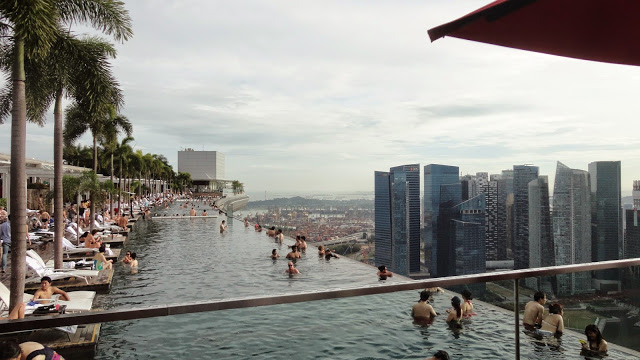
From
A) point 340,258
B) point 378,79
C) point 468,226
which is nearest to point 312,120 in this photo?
point 468,226

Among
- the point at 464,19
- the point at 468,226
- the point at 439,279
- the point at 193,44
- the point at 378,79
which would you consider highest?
the point at 378,79

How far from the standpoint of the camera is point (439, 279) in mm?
2336

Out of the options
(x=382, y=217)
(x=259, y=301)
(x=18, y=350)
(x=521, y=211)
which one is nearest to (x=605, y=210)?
(x=521, y=211)

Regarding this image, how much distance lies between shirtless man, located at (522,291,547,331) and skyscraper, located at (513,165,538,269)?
24.9m

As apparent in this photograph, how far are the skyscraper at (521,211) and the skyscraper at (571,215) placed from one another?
82.9 inches

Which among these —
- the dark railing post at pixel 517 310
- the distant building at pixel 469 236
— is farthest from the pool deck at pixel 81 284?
the distant building at pixel 469 236

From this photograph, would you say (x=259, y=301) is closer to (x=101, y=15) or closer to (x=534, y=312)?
(x=534, y=312)

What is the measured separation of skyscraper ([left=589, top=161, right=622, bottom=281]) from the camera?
16750 millimetres

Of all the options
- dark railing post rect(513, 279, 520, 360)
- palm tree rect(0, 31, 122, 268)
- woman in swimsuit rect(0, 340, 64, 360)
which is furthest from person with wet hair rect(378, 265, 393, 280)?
woman in swimsuit rect(0, 340, 64, 360)

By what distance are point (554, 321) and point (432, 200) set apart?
4318 cm

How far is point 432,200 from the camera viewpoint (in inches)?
1829

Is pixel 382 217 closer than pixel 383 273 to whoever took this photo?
No

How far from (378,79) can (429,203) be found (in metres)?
24.4

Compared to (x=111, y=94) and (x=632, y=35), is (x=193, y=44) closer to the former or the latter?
(x=111, y=94)
